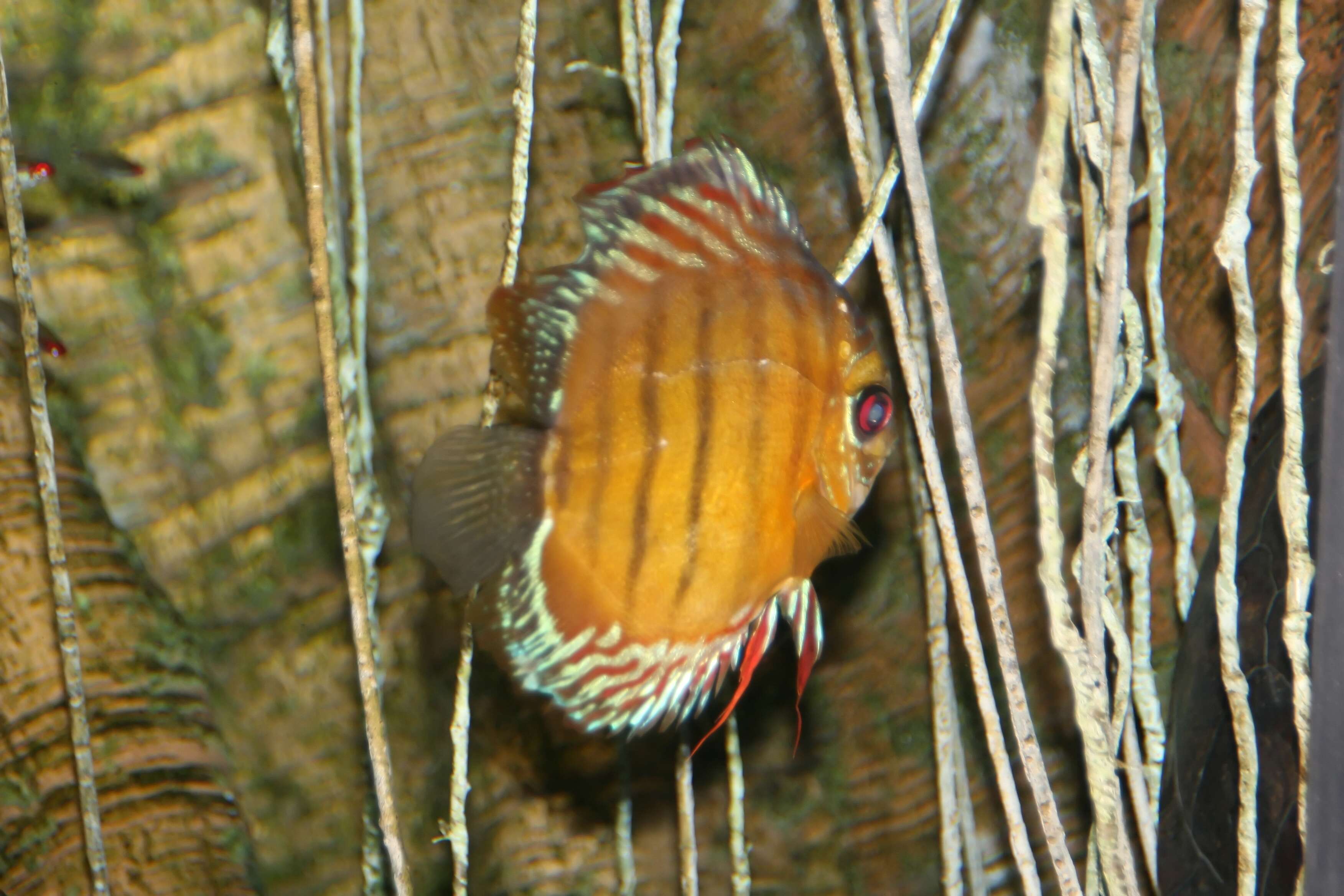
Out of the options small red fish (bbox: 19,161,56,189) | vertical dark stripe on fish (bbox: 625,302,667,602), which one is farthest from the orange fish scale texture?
small red fish (bbox: 19,161,56,189)

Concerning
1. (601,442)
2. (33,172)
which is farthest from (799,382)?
(33,172)

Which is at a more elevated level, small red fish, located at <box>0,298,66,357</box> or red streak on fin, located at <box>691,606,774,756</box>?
small red fish, located at <box>0,298,66,357</box>

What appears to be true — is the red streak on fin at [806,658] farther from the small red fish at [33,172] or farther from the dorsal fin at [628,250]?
the small red fish at [33,172]

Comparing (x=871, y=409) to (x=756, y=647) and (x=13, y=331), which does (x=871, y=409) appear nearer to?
(x=756, y=647)

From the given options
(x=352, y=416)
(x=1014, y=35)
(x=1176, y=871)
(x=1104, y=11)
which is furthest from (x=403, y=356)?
(x=1176, y=871)

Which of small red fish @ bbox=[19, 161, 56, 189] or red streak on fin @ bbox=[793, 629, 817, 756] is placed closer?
red streak on fin @ bbox=[793, 629, 817, 756]

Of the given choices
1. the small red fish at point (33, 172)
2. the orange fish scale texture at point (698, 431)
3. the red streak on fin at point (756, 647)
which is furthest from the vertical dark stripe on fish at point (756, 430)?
the small red fish at point (33, 172)

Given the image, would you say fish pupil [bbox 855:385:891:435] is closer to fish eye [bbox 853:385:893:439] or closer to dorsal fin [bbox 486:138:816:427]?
fish eye [bbox 853:385:893:439]

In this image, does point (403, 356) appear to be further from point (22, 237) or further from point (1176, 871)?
point (1176, 871)
